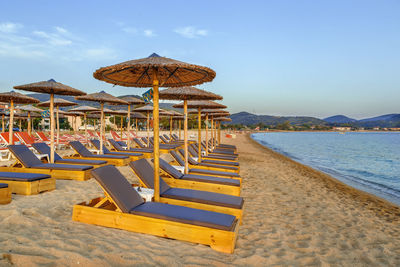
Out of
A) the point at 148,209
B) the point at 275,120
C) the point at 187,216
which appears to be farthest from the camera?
the point at 275,120

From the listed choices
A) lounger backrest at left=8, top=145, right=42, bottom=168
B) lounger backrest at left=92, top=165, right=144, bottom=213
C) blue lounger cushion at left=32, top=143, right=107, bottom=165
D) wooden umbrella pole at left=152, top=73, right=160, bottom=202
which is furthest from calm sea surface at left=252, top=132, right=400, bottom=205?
lounger backrest at left=8, top=145, right=42, bottom=168

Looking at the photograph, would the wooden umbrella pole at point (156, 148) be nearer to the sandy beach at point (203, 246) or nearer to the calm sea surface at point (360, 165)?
the sandy beach at point (203, 246)

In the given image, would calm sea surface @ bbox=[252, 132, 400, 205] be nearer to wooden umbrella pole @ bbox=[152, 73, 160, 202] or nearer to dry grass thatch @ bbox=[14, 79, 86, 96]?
wooden umbrella pole @ bbox=[152, 73, 160, 202]

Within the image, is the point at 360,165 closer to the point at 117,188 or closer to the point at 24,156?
the point at 117,188

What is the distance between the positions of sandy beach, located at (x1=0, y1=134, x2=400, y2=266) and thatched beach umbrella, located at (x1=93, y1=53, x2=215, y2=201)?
116 centimetres

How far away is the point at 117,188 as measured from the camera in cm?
310

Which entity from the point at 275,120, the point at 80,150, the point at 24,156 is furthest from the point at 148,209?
the point at 275,120

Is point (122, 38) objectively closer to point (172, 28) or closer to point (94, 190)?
point (172, 28)

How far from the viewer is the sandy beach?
7.21 ft

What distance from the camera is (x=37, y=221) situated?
2883 millimetres

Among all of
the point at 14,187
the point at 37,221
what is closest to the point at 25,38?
the point at 14,187

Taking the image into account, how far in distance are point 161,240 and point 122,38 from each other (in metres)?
14.5

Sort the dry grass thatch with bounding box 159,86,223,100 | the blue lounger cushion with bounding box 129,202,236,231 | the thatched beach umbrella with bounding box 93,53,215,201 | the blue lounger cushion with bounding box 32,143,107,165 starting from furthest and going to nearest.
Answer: the blue lounger cushion with bounding box 32,143,107,165, the dry grass thatch with bounding box 159,86,223,100, the thatched beach umbrella with bounding box 93,53,215,201, the blue lounger cushion with bounding box 129,202,236,231

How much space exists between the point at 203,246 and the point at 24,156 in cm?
481
